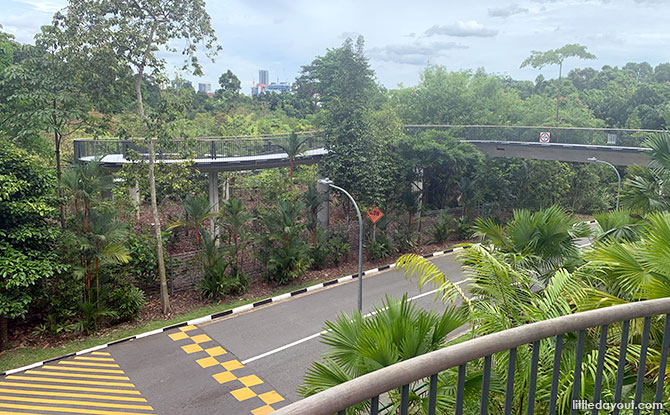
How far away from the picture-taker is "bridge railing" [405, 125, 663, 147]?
73.4 feet

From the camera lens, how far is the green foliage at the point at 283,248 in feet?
60.4

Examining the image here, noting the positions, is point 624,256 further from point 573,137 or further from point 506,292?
point 573,137

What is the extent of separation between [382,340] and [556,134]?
23.5 meters

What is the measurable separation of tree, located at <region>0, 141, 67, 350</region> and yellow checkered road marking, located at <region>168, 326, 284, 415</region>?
372 cm

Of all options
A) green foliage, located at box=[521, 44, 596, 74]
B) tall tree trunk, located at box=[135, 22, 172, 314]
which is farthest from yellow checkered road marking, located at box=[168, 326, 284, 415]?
green foliage, located at box=[521, 44, 596, 74]

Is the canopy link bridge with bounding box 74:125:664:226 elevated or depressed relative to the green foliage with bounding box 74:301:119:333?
elevated

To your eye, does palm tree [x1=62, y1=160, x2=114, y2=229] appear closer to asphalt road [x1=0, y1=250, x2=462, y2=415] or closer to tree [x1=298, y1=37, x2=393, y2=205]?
asphalt road [x1=0, y1=250, x2=462, y2=415]

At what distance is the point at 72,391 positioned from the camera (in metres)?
10.9

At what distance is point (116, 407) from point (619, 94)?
44.6 meters

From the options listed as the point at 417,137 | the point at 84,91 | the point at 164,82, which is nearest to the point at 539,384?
the point at 164,82

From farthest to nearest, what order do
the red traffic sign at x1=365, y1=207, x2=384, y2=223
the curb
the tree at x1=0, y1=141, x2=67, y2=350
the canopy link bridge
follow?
the red traffic sign at x1=365, y1=207, x2=384, y2=223 → the canopy link bridge → the curb → the tree at x1=0, y1=141, x2=67, y2=350

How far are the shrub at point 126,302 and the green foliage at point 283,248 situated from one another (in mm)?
4734

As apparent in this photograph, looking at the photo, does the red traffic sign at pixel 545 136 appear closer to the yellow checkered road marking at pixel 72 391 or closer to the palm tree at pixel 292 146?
the palm tree at pixel 292 146

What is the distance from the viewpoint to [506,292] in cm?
545
